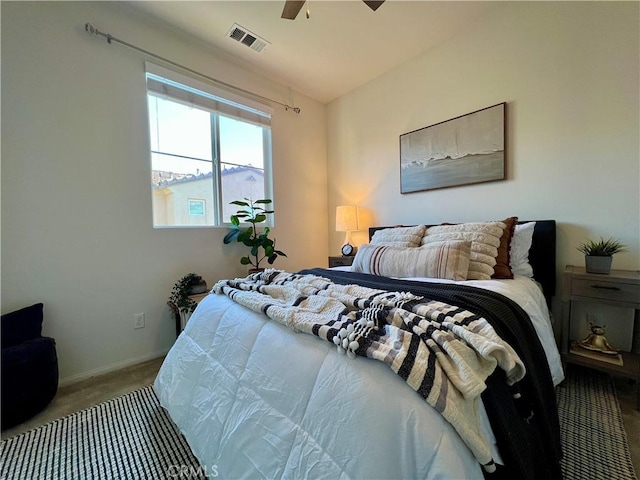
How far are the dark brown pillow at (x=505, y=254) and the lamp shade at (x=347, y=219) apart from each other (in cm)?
152

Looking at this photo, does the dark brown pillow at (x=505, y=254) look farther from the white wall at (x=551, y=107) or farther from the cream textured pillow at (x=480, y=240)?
the white wall at (x=551, y=107)

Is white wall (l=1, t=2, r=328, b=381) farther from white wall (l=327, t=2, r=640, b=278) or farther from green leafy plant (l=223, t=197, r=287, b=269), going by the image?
white wall (l=327, t=2, r=640, b=278)

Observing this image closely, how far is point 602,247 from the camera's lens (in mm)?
1692

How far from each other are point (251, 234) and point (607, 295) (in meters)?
2.69

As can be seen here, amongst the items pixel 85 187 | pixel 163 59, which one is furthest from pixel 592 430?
pixel 163 59

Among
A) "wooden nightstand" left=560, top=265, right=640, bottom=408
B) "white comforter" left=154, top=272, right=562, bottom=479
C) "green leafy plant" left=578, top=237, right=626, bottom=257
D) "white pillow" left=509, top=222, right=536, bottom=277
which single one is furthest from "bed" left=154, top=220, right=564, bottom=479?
"green leafy plant" left=578, top=237, right=626, bottom=257

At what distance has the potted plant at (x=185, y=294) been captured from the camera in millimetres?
2242

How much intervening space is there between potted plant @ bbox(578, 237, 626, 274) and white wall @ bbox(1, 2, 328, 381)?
2.99m

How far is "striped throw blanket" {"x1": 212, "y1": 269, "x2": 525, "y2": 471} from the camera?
678 mm

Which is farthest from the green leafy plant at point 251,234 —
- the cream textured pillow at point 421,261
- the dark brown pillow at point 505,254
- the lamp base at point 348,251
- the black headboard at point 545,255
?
the black headboard at point 545,255

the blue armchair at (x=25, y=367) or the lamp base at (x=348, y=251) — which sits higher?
the lamp base at (x=348, y=251)

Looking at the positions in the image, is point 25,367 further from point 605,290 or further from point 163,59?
point 605,290

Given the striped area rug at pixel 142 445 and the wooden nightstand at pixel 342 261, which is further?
the wooden nightstand at pixel 342 261

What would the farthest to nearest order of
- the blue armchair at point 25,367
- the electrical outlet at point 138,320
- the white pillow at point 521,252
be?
the electrical outlet at point 138,320 → the white pillow at point 521,252 → the blue armchair at point 25,367
